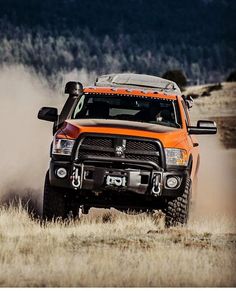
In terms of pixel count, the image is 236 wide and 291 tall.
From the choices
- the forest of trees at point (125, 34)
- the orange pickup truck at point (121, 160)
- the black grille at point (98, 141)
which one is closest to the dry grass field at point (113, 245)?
the orange pickup truck at point (121, 160)

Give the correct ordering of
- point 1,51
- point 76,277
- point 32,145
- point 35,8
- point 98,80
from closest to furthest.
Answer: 1. point 76,277
2. point 98,80
3. point 32,145
4. point 1,51
5. point 35,8

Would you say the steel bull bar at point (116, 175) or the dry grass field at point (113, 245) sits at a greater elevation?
the steel bull bar at point (116, 175)

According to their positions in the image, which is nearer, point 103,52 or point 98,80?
point 98,80

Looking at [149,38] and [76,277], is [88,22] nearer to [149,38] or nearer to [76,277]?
[149,38]

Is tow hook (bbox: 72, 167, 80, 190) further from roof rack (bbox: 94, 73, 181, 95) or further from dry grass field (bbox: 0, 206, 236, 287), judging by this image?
roof rack (bbox: 94, 73, 181, 95)

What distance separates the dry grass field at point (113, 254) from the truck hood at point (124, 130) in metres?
1.16

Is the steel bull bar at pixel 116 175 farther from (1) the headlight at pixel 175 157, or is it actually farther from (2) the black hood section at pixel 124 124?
(2) the black hood section at pixel 124 124

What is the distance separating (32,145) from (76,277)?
45.2 feet

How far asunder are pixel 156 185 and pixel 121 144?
26.9 inches

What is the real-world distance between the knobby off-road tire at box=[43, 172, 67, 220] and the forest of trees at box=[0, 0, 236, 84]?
65049 millimetres

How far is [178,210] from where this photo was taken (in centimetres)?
1428

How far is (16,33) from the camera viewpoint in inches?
3588

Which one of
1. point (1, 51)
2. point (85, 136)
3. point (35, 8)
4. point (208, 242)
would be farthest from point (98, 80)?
point (35, 8)

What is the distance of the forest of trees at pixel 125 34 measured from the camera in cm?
9162
